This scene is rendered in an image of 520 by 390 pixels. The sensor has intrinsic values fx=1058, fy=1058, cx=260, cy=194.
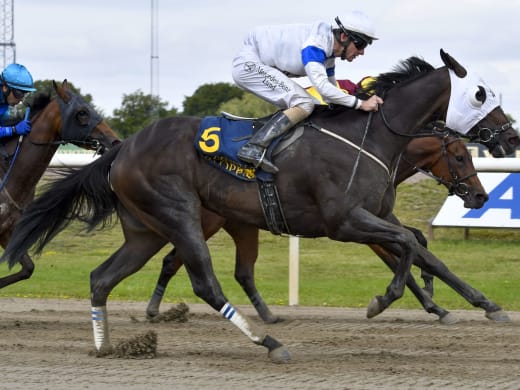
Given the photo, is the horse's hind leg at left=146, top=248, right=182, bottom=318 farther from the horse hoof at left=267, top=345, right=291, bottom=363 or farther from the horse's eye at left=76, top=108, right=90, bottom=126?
the horse hoof at left=267, top=345, right=291, bottom=363

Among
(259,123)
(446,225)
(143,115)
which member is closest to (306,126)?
(259,123)

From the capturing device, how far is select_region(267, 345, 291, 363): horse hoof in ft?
19.9

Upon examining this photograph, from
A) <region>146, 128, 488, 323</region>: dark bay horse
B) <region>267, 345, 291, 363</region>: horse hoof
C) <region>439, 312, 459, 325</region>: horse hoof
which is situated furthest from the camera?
<region>146, 128, 488, 323</region>: dark bay horse

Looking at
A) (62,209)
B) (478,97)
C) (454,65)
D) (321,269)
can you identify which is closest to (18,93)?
(62,209)

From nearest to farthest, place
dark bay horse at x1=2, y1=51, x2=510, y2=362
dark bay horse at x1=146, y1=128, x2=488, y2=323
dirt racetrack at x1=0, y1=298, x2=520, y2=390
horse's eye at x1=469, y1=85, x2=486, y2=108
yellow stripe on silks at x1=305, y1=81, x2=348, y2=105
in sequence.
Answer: dirt racetrack at x1=0, y1=298, x2=520, y2=390, dark bay horse at x1=2, y1=51, x2=510, y2=362, horse's eye at x1=469, y1=85, x2=486, y2=108, yellow stripe on silks at x1=305, y1=81, x2=348, y2=105, dark bay horse at x1=146, y1=128, x2=488, y2=323

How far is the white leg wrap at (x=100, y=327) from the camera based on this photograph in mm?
6523

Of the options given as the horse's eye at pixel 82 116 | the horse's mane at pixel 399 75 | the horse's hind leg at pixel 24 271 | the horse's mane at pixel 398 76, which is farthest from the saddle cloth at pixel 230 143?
the horse's hind leg at pixel 24 271

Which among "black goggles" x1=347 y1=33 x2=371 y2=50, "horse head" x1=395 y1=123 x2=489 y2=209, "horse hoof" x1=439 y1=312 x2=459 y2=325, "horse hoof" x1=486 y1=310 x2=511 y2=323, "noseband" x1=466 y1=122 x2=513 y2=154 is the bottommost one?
"horse hoof" x1=439 y1=312 x2=459 y2=325

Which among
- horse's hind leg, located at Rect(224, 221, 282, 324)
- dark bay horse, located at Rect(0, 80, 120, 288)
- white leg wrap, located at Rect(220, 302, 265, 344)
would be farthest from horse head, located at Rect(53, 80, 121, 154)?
white leg wrap, located at Rect(220, 302, 265, 344)

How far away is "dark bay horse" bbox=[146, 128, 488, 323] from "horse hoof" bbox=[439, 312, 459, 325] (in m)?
0.18

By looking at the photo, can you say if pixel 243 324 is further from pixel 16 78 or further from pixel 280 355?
pixel 16 78

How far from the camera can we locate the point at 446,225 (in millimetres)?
11953

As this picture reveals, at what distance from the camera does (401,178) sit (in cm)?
849

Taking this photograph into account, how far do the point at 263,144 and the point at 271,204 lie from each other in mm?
374
